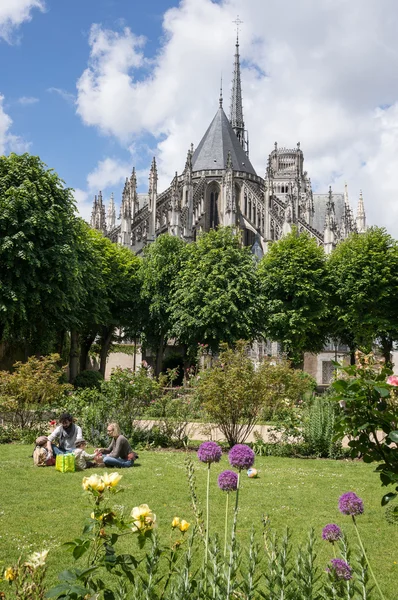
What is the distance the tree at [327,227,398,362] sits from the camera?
28.9 m

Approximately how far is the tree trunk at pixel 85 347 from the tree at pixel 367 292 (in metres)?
13.8

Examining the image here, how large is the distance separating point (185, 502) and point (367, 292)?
23604 millimetres

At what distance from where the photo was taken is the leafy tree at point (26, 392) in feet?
43.9

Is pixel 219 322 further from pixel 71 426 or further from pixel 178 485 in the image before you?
pixel 178 485

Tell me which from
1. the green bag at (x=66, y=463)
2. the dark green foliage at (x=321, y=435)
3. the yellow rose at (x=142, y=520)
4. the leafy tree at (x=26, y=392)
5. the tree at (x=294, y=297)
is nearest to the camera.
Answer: the yellow rose at (x=142, y=520)

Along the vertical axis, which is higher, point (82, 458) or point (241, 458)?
point (241, 458)

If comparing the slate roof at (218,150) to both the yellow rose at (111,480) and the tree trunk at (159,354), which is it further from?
the yellow rose at (111,480)

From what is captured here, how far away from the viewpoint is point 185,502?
Result: 745 centimetres

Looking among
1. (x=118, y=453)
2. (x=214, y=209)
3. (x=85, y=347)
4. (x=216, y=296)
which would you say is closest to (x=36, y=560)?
(x=118, y=453)

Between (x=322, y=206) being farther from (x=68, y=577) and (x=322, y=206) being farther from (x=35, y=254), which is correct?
(x=68, y=577)

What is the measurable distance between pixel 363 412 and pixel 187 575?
1302mm

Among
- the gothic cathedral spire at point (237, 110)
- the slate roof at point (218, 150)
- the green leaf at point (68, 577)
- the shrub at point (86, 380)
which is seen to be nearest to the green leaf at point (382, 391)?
the green leaf at point (68, 577)

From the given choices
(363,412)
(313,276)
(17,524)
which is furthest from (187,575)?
(313,276)

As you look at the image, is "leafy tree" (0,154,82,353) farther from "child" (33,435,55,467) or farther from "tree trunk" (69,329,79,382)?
"child" (33,435,55,467)
